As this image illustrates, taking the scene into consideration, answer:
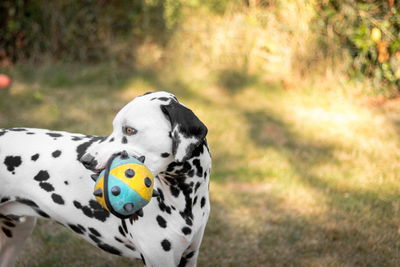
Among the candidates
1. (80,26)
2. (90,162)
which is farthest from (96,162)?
(80,26)

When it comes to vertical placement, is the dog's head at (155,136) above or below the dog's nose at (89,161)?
above

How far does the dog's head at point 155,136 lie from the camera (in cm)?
273

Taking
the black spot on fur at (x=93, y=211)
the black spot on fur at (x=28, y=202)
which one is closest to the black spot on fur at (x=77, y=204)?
the black spot on fur at (x=93, y=211)

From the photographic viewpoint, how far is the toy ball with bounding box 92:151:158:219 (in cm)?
257

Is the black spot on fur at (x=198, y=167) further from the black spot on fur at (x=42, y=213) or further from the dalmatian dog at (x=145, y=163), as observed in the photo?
the black spot on fur at (x=42, y=213)

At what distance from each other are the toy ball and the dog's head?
0.42 feet

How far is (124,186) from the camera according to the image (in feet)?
8.45

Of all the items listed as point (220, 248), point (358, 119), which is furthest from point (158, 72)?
point (220, 248)

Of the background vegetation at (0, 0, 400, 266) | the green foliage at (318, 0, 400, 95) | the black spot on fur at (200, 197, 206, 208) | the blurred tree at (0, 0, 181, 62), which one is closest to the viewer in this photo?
the black spot on fur at (200, 197, 206, 208)

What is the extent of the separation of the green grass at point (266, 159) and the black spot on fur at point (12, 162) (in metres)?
1.37

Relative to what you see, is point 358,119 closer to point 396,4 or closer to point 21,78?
point 396,4

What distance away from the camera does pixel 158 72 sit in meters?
9.07

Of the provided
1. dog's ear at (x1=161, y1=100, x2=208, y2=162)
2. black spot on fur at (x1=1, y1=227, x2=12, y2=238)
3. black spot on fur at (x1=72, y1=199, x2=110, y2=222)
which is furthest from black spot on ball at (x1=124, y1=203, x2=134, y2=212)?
black spot on fur at (x1=1, y1=227, x2=12, y2=238)

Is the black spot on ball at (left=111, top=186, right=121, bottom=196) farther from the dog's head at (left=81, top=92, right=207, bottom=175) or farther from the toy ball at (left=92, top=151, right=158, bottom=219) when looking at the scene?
the dog's head at (left=81, top=92, right=207, bottom=175)
